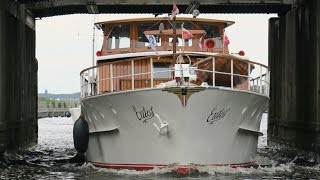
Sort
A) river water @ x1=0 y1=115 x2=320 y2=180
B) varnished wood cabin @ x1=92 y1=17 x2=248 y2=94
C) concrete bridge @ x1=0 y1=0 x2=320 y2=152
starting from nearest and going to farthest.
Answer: river water @ x1=0 y1=115 x2=320 y2=180 → varnished wood cabin @ x1=92 y1=17 x2=248 y2=94 → concrete bridge @ x1=0 y1=0 x2=320 y2=152

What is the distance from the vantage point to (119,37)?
18.7 m

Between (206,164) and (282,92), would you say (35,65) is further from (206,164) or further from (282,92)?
(206,164)

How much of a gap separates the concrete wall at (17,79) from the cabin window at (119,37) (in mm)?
3621

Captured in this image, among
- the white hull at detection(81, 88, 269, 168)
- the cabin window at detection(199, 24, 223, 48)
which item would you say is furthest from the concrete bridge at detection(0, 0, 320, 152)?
the white hull at detection(81, 88, 269, 168)

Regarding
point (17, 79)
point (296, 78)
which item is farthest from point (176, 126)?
point (17, 79)

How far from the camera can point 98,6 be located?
81.8 ft

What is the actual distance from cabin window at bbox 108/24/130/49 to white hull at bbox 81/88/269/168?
2966 millimetres

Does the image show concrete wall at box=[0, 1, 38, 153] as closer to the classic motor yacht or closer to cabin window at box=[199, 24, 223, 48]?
the classic motor yacht

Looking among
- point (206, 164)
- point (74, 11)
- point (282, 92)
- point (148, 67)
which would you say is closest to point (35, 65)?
point (74, 11)

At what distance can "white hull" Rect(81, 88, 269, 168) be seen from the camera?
14586 millimetres

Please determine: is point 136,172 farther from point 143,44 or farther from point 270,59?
point 270,59

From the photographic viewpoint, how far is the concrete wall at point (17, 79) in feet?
65.6

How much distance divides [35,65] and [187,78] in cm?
1594

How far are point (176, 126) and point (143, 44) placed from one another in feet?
14.2
